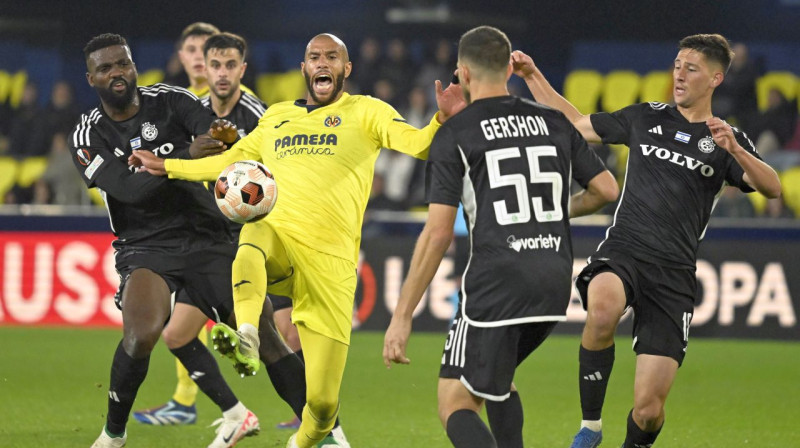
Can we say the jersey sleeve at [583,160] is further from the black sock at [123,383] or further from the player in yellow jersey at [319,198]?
the black sock at [123,383]

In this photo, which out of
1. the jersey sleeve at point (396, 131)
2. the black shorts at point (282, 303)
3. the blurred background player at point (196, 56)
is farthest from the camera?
the blurred background player at point (196, 56)

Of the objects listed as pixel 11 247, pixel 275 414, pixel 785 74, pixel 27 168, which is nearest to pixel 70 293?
pixel 11 247

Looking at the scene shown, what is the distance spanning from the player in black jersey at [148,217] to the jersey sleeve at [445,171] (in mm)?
2306

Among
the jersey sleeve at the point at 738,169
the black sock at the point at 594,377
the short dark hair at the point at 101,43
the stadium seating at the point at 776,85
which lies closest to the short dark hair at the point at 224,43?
the short dark hair at the point at 101,43

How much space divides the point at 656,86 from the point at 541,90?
1244 cm

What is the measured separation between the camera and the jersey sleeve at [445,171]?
14.4 feet

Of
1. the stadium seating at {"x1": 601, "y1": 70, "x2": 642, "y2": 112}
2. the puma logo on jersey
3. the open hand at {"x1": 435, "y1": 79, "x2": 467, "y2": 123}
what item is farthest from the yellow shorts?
the stadium seating at {"x1": 601, "y1": 70, "x2": 642, "y2": 112}

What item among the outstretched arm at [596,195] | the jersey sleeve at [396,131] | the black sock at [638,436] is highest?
the jersey sleeve at [396,131]

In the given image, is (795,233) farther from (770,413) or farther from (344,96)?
(344,96)

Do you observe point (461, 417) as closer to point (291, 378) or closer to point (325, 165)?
point (325, 165)

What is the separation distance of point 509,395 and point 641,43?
15502 millimetres

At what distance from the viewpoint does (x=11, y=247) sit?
524 inches

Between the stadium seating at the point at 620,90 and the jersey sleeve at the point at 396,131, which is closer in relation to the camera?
the jersey sleeve at the point at 396,131

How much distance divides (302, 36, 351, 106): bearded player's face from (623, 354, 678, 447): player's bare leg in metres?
2.15
